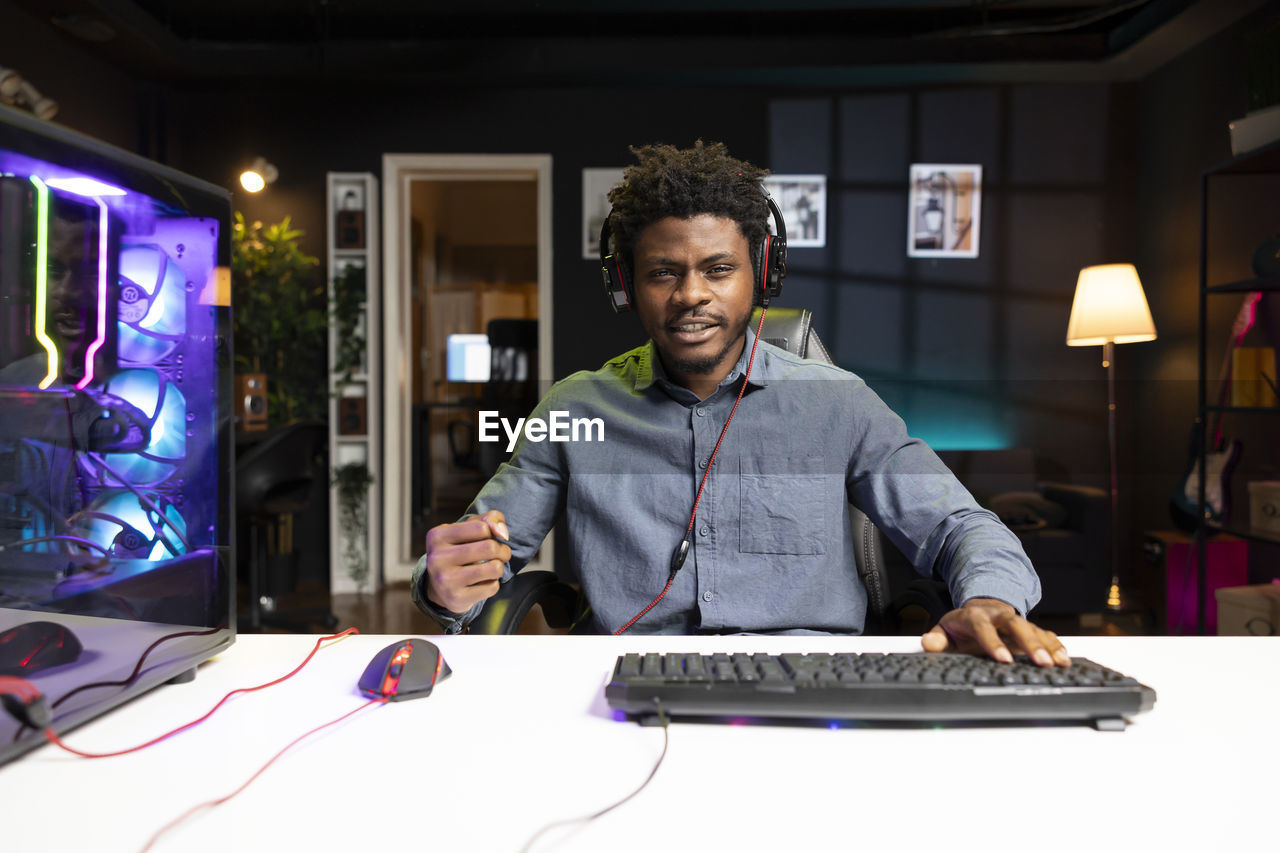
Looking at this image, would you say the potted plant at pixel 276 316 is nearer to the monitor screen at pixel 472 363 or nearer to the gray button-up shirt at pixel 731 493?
the monitor screen at pixel 472 363

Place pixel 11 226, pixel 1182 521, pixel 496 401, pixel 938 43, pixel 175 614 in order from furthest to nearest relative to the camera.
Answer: pixel 1182 521 < pixel 938 43 < pixel 496 401 < pixel 175 614 < pixel 11 226

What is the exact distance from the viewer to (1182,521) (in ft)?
8.20

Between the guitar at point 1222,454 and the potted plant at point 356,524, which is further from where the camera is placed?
the potted plant at point 356,524

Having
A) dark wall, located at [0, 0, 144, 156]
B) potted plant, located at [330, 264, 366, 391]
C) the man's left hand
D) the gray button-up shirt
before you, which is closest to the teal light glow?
the gray button-up shirt

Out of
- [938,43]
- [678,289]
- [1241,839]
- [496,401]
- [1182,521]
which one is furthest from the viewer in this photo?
[1182,521]

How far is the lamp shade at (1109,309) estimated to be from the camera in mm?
2240

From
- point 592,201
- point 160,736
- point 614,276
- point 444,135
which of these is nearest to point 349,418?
point 444,135

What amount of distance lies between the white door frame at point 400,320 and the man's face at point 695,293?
2114mm

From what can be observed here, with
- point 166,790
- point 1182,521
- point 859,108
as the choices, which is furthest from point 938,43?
point 166,790

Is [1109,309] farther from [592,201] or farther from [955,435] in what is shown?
[592,201]

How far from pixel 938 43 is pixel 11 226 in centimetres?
255

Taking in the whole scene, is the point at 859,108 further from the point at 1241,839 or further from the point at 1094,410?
the point at 1241,839

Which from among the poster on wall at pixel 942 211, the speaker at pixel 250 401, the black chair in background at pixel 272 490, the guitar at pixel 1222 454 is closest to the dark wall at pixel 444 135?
the poster on wall at pixel 942 211

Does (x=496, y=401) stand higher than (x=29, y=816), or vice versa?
(x=496, y=401)
